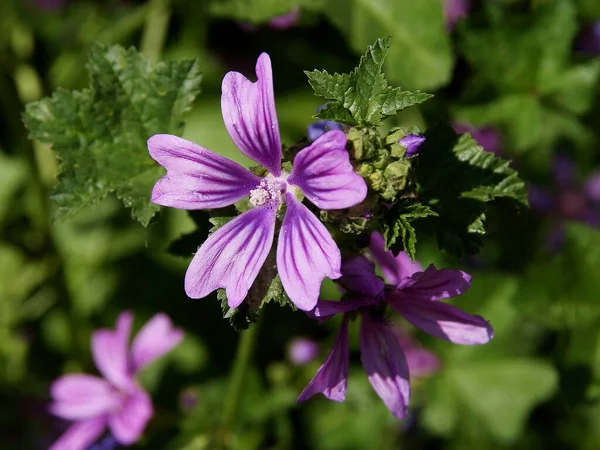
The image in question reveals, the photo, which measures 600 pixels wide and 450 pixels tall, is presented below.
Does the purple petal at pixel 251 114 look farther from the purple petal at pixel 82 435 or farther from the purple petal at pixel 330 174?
the purple petal at pixel 82 435

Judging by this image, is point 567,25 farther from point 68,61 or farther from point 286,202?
point 68,61

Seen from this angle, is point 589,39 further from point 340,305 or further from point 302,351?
point 340,305

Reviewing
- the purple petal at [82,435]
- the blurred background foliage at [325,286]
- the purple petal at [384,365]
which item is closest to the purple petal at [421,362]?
the blurred background foliage at [325,286]

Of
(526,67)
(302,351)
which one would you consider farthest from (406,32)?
(302,351)

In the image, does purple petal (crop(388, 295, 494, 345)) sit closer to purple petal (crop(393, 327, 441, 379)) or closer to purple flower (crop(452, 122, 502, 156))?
purple petal (crop(393, 327, 441, 379))

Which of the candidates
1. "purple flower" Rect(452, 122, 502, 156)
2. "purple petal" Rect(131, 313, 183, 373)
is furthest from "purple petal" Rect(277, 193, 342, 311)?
"purple flower" Rect(452, 122, 502, 156)

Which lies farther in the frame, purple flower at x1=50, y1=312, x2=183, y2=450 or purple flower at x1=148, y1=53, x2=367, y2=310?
purple flower at x1=50, y1=312, x2=183, y2=450
